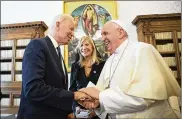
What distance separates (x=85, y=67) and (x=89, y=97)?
43.5 inches

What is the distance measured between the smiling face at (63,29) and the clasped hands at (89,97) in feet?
1.56

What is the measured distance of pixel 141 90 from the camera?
1.50 meters

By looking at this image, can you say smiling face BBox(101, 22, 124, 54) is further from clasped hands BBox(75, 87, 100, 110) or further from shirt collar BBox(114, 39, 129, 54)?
clasped hands BBox(75, 87, 100, 110)

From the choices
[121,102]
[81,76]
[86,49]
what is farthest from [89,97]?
[86,49]

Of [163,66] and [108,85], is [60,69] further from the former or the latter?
[163,66]

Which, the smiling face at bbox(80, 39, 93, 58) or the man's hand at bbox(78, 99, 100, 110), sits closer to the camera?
the man's hand at bbox(78, 99, 100, 110)

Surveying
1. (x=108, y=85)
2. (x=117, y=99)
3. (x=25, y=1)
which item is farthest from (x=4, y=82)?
(x=117, y=99)

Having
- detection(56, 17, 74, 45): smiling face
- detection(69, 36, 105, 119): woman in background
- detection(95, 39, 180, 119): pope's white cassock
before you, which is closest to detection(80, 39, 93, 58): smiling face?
detection(69, 36, 105, 119): woman in background

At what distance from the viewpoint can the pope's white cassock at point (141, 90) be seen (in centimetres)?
150

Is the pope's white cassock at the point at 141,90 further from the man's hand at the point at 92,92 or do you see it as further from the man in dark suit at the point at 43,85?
the man in dark suit at the point at 43,85

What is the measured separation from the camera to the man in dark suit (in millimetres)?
1456

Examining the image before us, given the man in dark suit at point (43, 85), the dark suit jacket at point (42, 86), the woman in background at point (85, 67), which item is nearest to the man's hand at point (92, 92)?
the man in dark suit at point (43, 85)

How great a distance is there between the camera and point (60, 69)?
5.46ft

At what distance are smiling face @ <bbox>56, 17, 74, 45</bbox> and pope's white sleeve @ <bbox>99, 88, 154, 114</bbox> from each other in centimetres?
63
